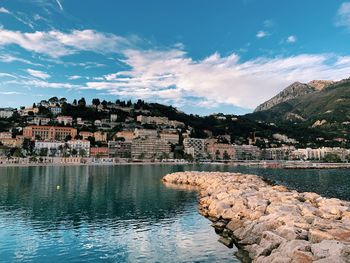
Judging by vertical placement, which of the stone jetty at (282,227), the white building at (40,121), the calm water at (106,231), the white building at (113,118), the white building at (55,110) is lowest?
the calm water at (106,231)

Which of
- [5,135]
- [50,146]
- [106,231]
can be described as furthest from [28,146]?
[106,231]

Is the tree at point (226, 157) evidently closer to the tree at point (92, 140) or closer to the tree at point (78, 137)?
the tree at point (92, 140)

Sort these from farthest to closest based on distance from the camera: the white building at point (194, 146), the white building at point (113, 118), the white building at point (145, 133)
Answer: the white building at point (113, 118)
the white building at point (194, 146)
the white building at point (145, 133)

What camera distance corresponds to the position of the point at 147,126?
18325cm

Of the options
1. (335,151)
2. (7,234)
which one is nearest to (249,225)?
(7,234)

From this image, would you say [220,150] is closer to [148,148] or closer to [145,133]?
[145,133]

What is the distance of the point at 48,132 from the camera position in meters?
149

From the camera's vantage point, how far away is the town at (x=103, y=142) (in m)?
135

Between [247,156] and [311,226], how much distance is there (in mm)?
164570

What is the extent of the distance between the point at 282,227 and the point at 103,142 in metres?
145

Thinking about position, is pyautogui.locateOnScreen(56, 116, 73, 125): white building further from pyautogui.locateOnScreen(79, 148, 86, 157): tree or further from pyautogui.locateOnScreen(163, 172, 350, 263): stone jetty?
pyautogui.locateOnScreen(163, 172, 350, 263): stone jetty

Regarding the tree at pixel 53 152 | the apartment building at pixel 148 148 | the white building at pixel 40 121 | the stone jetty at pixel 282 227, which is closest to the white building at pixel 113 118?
the white building at pixel 40 121

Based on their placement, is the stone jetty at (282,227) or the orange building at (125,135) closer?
the stone jetty at (282,227)

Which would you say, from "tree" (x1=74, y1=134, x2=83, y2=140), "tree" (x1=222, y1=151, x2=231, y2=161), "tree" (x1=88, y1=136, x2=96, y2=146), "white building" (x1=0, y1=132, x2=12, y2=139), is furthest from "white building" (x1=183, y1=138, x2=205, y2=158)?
"white building" (x1=0, y1=132, x2=12, y2=139)
